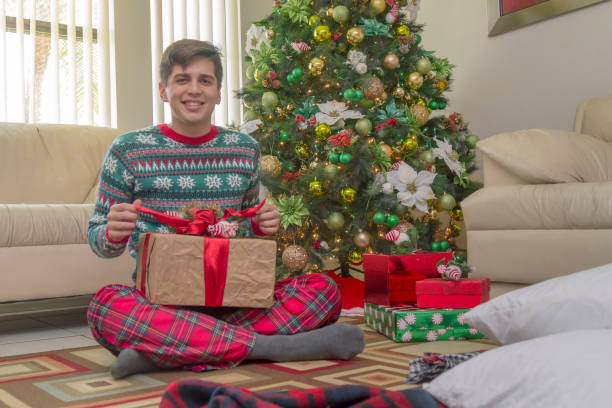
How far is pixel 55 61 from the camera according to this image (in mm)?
3611

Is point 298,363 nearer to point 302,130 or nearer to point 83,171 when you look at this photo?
point 302,130

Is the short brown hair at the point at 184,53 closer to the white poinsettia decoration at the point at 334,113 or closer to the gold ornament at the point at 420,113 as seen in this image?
the white poinsettia decoration at the point at 334,113

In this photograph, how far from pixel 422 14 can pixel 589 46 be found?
3.44 ft

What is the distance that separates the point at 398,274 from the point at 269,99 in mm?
1107

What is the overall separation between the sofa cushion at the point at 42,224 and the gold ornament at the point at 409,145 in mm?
1222

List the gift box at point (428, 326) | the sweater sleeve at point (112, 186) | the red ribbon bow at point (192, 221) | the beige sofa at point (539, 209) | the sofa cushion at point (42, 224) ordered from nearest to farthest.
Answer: the red ribbon bow at point (192, 221)
the sweater sleeve at point (112, 186)
the gift box at point (428, 326)
the beige sofa at point (539, 209)
the sofa cushion at point (42, 224)

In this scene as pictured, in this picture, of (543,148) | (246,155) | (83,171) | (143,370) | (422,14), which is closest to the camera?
(143,370)

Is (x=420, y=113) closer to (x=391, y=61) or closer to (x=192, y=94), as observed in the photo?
(x=391, y=61)

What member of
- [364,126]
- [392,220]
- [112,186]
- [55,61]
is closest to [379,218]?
[392,220]

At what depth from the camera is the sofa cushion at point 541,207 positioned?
1870 mm

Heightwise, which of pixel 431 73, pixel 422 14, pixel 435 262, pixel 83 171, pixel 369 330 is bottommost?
pixel 369 330

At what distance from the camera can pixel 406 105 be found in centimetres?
256

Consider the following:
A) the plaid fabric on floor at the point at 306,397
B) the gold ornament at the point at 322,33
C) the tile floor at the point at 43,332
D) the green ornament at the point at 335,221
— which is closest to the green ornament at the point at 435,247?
the green ornament at the point at 335,221

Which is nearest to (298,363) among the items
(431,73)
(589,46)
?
(431,73)
